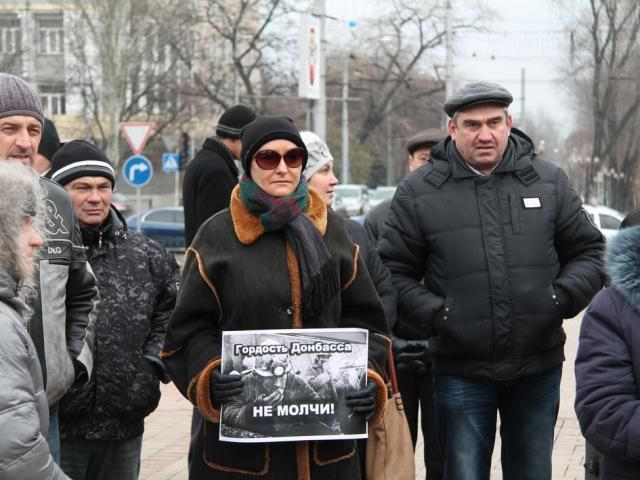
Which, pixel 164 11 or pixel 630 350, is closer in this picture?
pixel 630 350

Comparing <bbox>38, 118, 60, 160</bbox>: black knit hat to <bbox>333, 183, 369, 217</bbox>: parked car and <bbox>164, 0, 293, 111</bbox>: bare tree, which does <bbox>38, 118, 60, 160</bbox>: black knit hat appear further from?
<bbox>333, 183, 369, 217</bbox>: parked car

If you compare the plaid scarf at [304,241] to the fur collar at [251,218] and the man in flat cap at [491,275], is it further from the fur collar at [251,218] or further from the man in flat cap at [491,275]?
the man in flat cap at [491,275]

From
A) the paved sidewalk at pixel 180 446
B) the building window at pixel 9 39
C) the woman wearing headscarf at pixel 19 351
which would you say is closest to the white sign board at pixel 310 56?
the paved sidewalk at pixel 180 446

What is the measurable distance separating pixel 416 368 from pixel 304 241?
6.74 feet

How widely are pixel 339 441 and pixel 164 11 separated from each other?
46477 mm

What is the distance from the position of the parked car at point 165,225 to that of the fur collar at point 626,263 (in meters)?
33.2

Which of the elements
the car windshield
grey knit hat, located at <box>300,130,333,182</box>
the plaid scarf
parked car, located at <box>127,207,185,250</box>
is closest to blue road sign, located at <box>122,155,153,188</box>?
parked car, located at <box>127,207,185,250</box>

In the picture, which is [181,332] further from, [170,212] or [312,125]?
[170,212]

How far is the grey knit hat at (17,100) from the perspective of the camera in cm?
485

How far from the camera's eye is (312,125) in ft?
96.1

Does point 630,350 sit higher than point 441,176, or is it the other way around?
point 441,176

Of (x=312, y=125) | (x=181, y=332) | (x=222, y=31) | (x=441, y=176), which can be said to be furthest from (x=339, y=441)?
(x=222, y=31)

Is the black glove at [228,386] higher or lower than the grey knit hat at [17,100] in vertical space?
lower

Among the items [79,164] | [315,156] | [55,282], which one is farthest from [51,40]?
[55,282]
